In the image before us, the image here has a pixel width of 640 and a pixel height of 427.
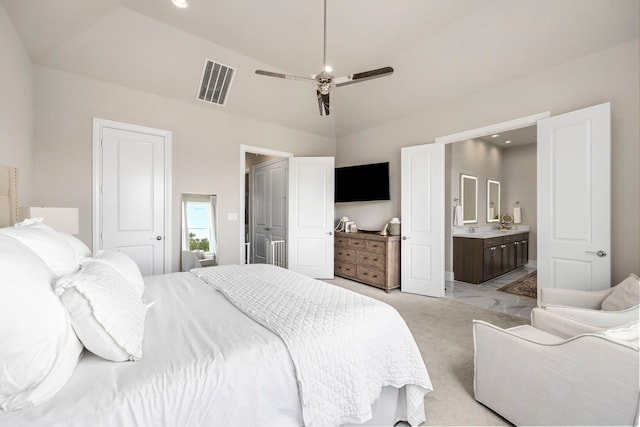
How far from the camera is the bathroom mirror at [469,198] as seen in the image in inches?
205

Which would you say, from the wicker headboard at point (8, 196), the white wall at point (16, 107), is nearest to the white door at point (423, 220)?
the wicker headboard at point (8, 196)

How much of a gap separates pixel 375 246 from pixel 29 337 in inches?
156

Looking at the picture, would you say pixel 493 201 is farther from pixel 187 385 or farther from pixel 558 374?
Result: pixel 187 385

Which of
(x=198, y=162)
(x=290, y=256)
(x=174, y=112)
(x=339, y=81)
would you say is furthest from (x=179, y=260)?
(x=339, y=81)

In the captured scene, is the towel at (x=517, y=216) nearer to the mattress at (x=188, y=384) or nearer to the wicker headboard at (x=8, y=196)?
the mattress at (x=188, y=384)

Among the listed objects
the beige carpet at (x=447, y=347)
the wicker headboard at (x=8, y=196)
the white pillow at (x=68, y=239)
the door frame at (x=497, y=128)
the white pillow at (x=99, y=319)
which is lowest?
the beige carpet at (x=447, y=347)

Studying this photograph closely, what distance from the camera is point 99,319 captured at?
3.20ft

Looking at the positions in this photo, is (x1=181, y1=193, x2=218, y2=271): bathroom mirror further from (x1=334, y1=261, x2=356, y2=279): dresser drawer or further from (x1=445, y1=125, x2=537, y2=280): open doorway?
(x1=445, y1=125, x2=537, y2=280): open doorway

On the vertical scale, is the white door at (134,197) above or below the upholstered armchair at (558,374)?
above

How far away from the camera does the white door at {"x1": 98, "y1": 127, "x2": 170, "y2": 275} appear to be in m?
3.26

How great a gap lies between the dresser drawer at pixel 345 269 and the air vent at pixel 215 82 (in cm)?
333

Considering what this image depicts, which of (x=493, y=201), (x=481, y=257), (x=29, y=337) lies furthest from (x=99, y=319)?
(x=493, y=201)

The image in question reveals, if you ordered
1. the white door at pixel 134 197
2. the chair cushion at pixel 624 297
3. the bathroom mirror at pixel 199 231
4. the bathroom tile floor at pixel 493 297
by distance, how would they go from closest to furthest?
the chair cushion at pixel 624 297, the white door at pixel 134 197, the bathroom tile floor at pixel 493 297, the bathroom mirror at pixel 199 231

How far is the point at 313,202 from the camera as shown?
4.83m
